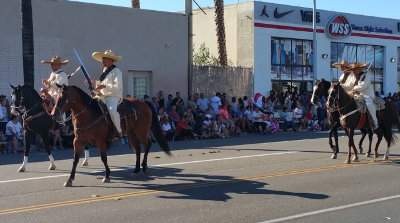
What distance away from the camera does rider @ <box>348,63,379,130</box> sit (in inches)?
644

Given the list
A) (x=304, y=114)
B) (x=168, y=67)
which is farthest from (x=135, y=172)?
(x=304, y=114)

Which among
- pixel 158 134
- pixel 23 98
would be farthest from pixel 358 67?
pixel 23 98

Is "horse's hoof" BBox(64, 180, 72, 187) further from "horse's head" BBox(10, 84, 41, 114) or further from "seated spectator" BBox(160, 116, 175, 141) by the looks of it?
"seated spectator" BBox(160, 116, 175, 141)

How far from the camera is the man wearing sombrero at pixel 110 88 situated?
1286 cm

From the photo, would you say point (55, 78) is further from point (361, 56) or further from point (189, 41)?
point (361, 56)

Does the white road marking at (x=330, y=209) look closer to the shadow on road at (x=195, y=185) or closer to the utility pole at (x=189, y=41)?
the shadow on road at (x=195, y=185)

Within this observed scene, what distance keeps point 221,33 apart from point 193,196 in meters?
23.6

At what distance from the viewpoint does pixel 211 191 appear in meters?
11.3

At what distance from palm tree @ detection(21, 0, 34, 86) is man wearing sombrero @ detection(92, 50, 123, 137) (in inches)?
367

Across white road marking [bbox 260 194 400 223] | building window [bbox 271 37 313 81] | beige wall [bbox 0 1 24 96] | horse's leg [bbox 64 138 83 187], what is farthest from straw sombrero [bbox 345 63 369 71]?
building window [bbox 271 37 313 81]

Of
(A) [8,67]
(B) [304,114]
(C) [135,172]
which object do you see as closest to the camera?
(C) [135,172]

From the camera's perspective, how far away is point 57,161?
55.7ft

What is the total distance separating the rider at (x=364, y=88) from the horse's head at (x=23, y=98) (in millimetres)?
8209

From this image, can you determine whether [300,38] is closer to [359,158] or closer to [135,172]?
[359,158]
